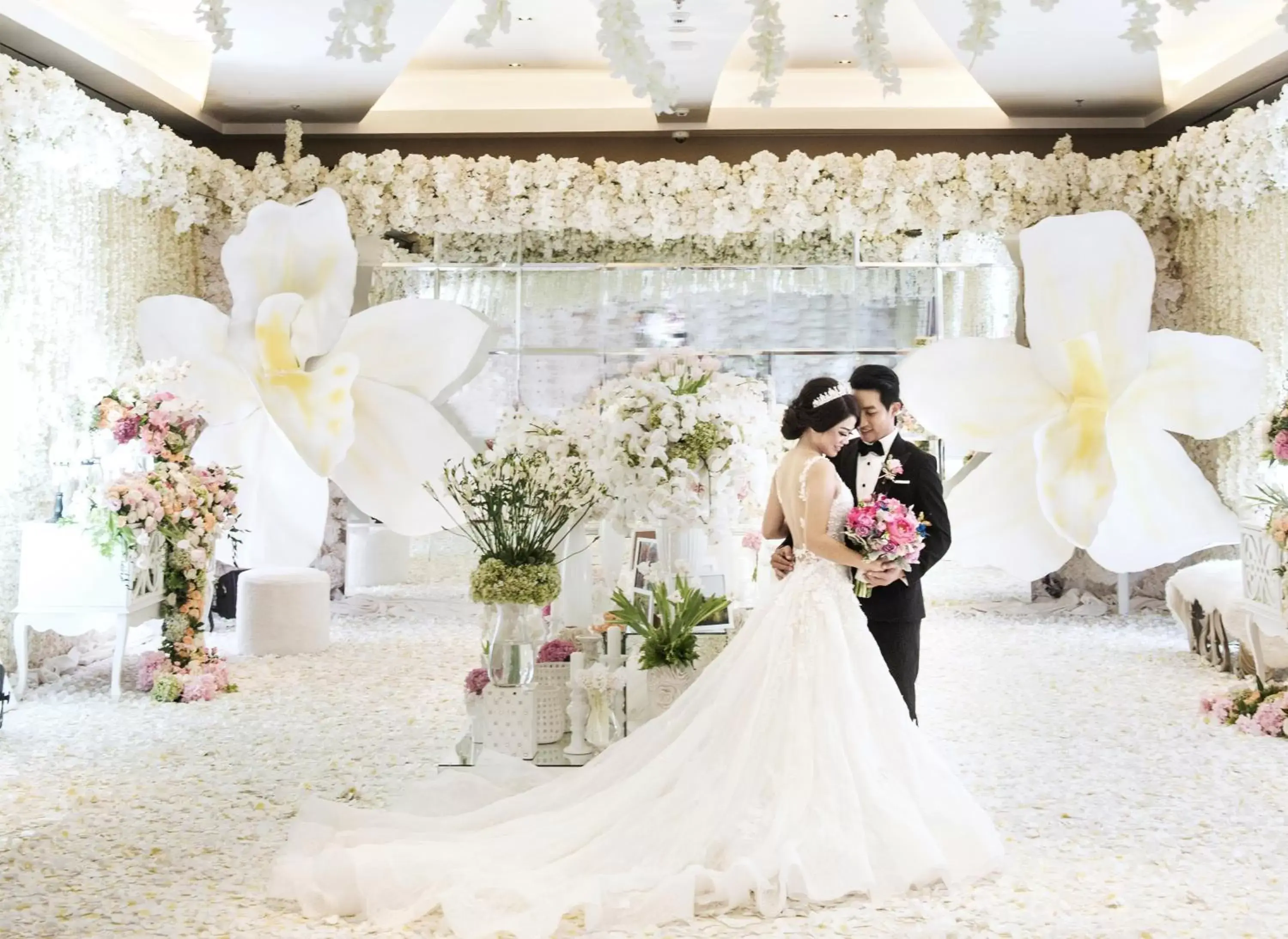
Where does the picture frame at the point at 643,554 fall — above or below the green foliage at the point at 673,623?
above

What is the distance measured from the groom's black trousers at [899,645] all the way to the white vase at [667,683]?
614 millimetres

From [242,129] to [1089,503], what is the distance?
19.8 feet

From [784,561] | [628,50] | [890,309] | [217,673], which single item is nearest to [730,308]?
[890,309]

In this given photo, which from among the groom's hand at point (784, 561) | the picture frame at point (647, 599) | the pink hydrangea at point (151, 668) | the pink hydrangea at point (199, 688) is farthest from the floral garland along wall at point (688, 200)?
the groom's hand at point (784, 561)

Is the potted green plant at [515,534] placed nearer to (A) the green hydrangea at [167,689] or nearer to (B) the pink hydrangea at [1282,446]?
(A) the green hydrangea at [167,689]

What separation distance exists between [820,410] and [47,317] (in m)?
4.55

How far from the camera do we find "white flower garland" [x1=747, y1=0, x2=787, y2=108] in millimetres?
1257

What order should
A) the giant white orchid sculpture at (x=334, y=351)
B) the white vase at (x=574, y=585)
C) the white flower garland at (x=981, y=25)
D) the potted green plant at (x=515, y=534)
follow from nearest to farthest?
the white flower garland at (x=981, y=25) → the giant white orchid sculpture at (x=334, y=351) → the potted green plant at (x=515, y=534) → the white vase at (x=574, y=585)

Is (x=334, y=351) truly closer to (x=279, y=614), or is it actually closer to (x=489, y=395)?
(x=279, y=614)

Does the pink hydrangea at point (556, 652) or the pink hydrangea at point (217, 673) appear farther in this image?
the pink hydrangea at point (217, 673)

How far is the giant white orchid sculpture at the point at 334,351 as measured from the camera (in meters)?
3.39

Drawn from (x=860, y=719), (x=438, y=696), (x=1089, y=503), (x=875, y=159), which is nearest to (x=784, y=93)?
(x=875, y=159)

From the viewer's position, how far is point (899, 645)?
3.94 meters

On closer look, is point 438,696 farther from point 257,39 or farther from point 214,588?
point 257,39
